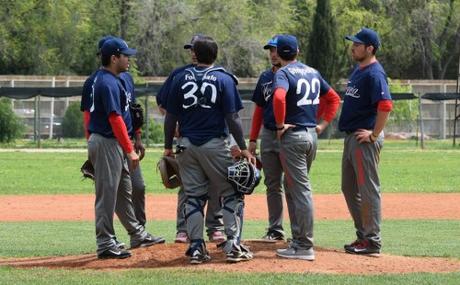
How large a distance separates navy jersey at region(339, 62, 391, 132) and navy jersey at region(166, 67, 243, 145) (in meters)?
1.36

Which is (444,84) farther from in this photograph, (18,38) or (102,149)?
(102,149)

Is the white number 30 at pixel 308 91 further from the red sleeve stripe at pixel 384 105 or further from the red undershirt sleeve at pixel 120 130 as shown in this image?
the red undershirt sleeve at pixel 120 130

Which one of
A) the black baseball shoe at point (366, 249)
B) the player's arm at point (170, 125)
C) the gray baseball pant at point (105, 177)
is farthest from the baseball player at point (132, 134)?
the black baseball shoe at point (366, 249)

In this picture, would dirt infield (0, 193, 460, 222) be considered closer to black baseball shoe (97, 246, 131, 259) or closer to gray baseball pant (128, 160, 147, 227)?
gray baseball pant (128, 160, 147, 227)

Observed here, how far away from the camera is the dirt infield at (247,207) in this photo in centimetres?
1609

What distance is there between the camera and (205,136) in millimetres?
8727

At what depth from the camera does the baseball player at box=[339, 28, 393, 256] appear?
9.35 m

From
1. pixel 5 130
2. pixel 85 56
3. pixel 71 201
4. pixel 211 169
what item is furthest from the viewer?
pixel 85 56

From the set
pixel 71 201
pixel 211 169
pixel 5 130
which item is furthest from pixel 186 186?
pixel 5 130

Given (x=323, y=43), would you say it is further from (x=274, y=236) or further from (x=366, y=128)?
(x=366, y=128)

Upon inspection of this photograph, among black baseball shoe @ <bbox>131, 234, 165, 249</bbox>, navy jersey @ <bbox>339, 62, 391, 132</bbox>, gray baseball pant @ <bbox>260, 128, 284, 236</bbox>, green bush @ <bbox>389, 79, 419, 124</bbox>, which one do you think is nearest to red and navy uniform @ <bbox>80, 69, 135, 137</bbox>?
black baseball shoe @ <bbox>131, 234, 165, 249</bbox>

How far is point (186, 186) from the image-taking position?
882 centimetres

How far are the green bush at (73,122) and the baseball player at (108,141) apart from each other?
103 ft

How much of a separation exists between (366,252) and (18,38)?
4627 centimetres
